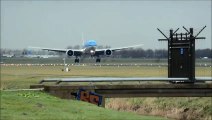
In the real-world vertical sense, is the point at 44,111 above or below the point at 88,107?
above

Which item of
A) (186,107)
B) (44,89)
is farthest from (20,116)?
(186,107)

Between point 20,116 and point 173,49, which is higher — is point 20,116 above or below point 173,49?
below

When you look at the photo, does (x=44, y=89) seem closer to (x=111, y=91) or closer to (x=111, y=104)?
(x=111, y=91)

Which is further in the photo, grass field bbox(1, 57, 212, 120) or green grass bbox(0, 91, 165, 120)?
grass field bbox(1, 57, 212, 120)

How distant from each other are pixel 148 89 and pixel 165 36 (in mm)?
4803

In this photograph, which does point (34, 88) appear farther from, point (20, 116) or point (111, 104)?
point (20, 116)

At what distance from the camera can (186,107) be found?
103 ft

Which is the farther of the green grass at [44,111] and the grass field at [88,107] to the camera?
the grass field at [88,107]

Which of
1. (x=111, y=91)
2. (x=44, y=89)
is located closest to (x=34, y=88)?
(x=44, y=89)

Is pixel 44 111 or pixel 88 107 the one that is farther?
pixel 88 107

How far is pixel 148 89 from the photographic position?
Result: 86.2ft

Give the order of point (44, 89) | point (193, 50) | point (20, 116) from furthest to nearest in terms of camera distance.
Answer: point (193, 50), point (44, 89), point (20, 116)

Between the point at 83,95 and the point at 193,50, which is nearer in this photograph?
the point at 83,95

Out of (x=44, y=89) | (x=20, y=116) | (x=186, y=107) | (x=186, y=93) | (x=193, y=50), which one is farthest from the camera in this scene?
(x=186, y=107)
